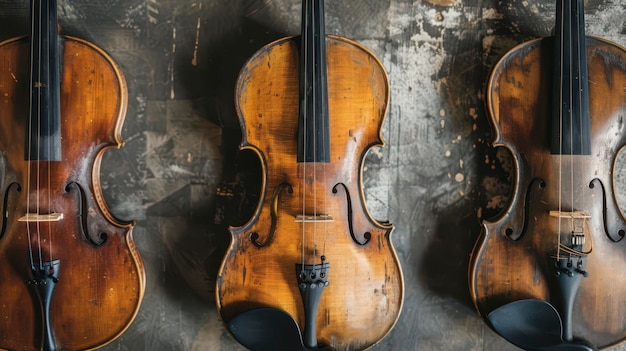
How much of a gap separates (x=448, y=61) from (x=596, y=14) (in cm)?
71

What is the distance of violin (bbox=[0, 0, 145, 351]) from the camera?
1663 mm

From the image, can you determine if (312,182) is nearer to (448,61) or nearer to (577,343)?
(448,61)

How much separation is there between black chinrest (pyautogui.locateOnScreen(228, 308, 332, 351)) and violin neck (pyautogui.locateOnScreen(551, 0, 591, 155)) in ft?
4.04

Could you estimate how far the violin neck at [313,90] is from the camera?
166cm

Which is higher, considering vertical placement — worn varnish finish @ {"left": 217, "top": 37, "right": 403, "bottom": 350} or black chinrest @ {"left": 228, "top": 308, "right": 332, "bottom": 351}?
worn varnish finish @ {"left": 217, "top": 37, "right": 403, "bottom": 350}

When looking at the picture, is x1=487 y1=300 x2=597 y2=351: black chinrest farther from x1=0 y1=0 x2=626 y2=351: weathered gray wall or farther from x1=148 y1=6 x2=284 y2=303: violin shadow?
x1=148 y1=6 x2=284 y2=303: violin shadow

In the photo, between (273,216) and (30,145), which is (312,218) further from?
(30,145)

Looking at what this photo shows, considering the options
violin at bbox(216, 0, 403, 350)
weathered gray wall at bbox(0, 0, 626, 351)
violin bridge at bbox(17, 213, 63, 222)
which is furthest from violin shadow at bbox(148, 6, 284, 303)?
violin bridge at bbox(17, 213, 63, 222)

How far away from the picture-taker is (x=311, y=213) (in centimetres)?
168

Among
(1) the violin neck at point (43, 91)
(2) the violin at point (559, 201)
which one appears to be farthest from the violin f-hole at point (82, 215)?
(2) the violin at point (559, 201)

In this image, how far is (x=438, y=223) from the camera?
2.03 meters

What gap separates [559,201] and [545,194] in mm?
59

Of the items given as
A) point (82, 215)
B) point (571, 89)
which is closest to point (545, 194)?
point (571, 89)

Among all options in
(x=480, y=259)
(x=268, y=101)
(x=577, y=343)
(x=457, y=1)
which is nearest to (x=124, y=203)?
(x=268, y=101)
